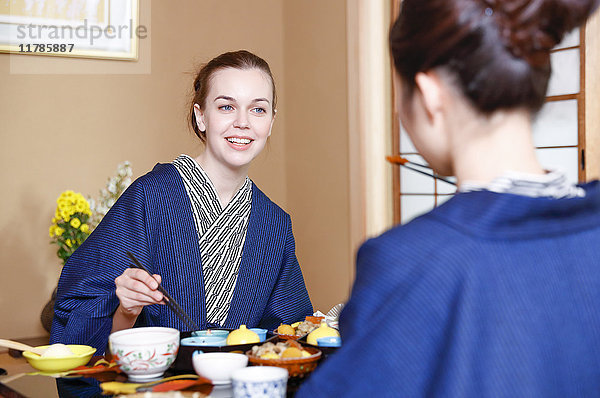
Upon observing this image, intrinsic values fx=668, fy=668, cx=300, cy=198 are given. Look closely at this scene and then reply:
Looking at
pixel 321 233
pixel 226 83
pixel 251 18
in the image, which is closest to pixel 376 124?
pixel 321 233

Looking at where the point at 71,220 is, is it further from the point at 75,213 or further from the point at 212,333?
the point at 212,333

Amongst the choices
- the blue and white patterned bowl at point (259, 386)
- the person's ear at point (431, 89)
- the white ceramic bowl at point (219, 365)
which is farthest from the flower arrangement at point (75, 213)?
the person's ear at point (431, 89)

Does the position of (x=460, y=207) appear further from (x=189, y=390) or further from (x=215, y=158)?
(x=215, y=158)

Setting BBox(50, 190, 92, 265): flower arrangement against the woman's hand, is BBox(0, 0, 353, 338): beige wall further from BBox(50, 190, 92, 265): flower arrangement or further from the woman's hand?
the woman's hand

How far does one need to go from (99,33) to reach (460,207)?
3.50 metres

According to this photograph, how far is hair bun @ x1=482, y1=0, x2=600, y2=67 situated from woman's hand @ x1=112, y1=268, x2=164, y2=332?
850mm

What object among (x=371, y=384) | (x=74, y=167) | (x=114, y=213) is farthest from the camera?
(x=74, y=167)

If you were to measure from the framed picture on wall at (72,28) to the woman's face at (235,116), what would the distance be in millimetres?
2199

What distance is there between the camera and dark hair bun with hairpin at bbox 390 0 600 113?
768 mm

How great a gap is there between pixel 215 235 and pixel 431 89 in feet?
3.48

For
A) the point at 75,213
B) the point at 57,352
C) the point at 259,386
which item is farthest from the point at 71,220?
the point at 259,386

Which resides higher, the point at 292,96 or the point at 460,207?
the point at 292,96

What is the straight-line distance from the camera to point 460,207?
0.77 meters

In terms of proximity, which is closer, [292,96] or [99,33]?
[99,33]
